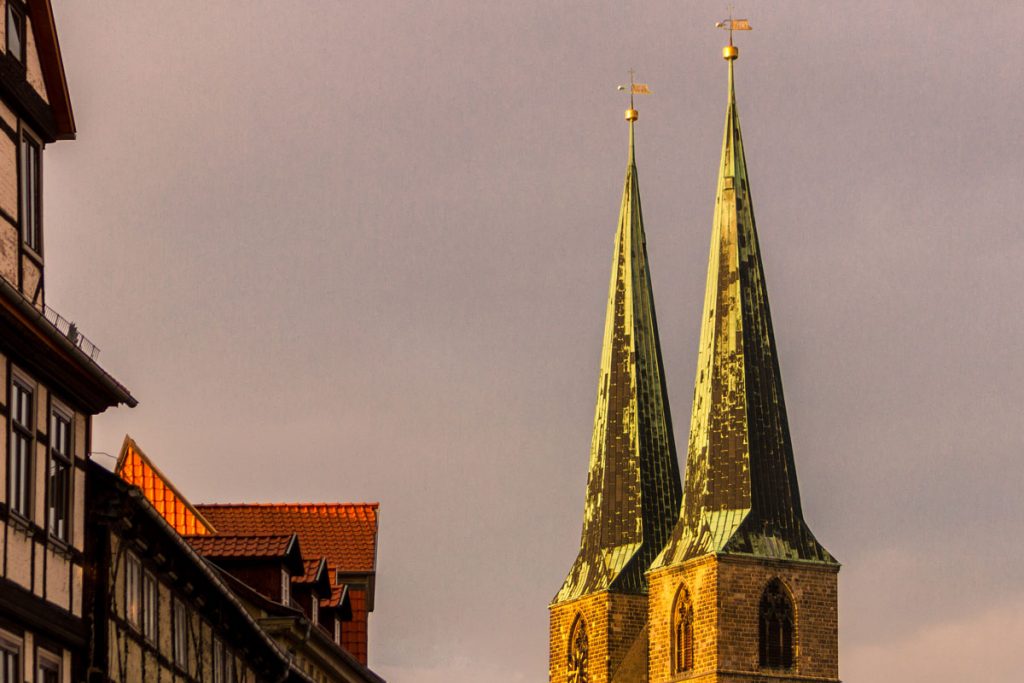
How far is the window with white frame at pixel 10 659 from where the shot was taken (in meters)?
22.2

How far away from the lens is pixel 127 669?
25422 millimetres

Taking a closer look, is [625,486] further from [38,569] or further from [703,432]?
[38,569]

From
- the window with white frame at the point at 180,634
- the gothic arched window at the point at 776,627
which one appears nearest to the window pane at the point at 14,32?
the window with white frame at the point at 180,634

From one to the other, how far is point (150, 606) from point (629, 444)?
75686 millimetres

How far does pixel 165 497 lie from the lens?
127 feet

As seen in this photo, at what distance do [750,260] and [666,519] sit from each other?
33.2 ft

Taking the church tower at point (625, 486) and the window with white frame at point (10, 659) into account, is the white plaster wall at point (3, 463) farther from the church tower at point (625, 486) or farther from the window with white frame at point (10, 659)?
the church tower at point (625, 486)

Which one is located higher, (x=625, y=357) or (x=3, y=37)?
(x=625, y=357)

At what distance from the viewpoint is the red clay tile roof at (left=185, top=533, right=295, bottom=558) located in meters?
34.5

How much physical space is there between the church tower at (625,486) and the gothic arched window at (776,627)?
6.30 m

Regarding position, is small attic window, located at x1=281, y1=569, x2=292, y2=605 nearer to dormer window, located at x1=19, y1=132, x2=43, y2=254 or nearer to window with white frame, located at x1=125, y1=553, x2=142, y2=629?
window with white frame, located at x1=125, y1=553, x2=142, y2=629

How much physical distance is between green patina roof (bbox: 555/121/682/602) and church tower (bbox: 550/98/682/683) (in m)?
0.03

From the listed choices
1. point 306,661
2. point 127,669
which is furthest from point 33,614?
point 306,661

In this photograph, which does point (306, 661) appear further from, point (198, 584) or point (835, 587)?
point (835, 587)
